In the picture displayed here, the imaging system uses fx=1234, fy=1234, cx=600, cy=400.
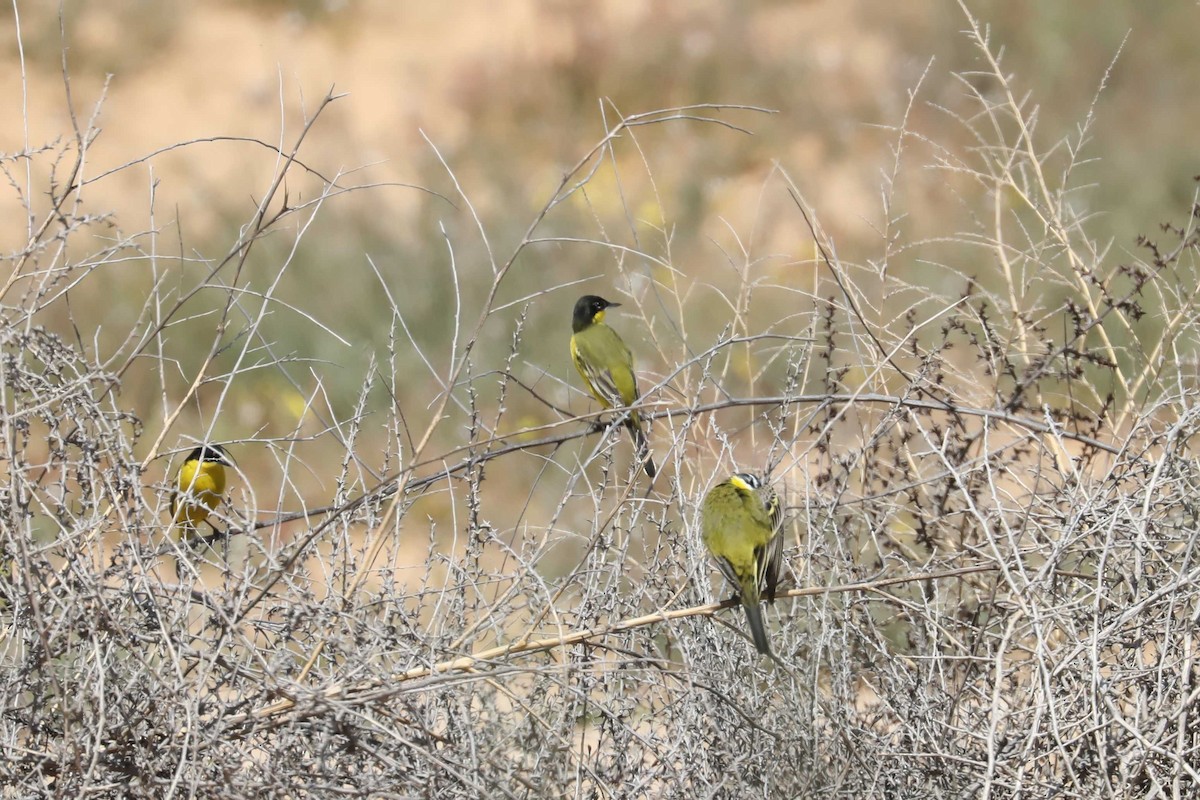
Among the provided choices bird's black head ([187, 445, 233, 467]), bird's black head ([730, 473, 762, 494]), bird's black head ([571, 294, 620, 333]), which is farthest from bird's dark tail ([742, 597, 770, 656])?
bird's black head ([571, 294, 620, 333])

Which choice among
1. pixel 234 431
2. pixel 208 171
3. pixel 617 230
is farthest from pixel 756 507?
pixel 208 171

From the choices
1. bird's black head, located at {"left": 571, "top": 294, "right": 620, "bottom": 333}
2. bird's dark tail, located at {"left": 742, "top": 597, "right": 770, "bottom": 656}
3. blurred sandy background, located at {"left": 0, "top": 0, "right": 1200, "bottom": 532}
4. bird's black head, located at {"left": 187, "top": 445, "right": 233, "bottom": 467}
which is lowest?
bird's dark tail, located at {"left": 742, "top": 597, "right": 770, "bottom": 656}

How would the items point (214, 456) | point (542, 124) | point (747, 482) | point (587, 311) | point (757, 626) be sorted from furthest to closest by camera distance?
1. point (542, 124)
2. point (587, 311)
3. point (747, 482)
4. point (757, 626)
5. point (214, 456)

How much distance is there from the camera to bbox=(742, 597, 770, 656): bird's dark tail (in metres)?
2.70

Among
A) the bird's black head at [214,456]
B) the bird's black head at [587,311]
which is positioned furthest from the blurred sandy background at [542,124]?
the bird's black head at [214,456]

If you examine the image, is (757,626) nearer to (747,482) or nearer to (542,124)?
(747,482)

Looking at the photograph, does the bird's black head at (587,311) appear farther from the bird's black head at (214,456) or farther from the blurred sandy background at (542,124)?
the blurred sandy background at (542,124)

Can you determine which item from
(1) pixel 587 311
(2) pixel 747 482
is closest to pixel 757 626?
(2) pixel 747 482

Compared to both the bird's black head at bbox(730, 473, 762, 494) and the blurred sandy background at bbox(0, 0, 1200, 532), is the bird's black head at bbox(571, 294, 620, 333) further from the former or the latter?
the blurred sandy background at bbox(0, 0, 1200, 532)

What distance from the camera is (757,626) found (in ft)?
9.53

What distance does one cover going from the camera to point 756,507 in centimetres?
347

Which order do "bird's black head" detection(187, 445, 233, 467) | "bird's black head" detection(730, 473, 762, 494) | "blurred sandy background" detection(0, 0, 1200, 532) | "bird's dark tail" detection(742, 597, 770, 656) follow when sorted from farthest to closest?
"blurred sandy background" detection(0, 0, 1200, 532)
"bird's black head" detection(730, 473, 762, 494)
"bird's dark tail" detection(742, 597, 770, 656)
"bird's black head" detection(187, 445, 233, 467)

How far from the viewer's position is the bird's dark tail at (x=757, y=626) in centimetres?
270

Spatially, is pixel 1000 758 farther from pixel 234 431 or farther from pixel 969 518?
pixel 234 431
